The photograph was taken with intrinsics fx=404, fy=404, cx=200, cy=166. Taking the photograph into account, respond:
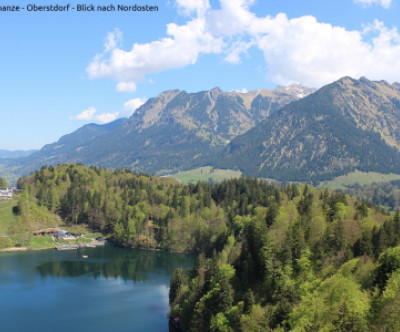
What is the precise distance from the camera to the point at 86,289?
4065 inches

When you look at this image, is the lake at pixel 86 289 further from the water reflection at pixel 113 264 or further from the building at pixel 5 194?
the building at pixel 5 194

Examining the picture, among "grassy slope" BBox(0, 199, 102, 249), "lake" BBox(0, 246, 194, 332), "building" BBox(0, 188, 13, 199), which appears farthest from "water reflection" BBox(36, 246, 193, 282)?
"building" BBox(0, 188, 13, 199)

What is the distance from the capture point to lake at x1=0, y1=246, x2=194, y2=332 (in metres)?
81.2

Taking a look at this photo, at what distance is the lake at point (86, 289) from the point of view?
266 ft

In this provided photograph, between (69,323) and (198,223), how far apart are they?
83.8 metres

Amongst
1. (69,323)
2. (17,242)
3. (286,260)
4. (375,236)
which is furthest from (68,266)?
(375,236)

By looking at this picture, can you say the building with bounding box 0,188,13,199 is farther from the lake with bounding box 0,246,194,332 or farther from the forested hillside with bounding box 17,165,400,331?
the forested hillside with bounding box 17,165,400,331

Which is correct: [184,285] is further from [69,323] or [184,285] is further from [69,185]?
[69,185]

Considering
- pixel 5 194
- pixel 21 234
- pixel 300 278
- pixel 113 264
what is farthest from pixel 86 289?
pixel 5 194

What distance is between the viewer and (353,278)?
190 feet

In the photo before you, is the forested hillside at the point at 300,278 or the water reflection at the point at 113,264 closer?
the forested hillside at the point at 300,278

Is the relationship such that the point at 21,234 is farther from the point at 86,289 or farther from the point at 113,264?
the point at 86,289

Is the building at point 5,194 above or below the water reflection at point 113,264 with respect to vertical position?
above

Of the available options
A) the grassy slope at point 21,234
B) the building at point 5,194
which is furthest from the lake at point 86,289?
the building at point 5,194
